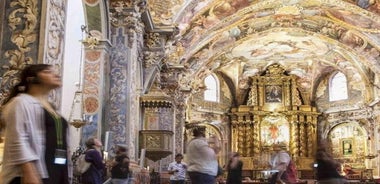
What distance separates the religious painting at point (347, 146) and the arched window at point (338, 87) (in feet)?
8.32

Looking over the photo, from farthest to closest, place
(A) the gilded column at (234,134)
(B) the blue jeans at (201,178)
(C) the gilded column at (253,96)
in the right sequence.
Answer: (C) the gilded column at (253,96) → (A) the gilded column at (234,134) → (B) the blue jeans at (201,178)

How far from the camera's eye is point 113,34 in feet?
35.4

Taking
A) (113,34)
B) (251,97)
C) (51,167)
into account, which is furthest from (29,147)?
(251,97)

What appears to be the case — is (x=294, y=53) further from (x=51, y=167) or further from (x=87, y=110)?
(x=51, y=167)

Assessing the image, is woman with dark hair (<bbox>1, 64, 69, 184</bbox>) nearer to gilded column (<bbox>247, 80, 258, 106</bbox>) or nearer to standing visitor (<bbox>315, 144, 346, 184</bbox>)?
standing visitor (<bbox>315, 144, 346, 184</bbox>)

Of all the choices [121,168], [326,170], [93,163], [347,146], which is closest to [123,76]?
[121,168]

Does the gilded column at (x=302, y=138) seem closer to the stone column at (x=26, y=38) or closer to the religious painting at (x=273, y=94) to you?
the religious painting at (x=273, y=94)

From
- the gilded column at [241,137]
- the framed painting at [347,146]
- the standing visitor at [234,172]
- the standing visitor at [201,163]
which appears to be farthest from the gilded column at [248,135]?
the standing visitor at [201,163]

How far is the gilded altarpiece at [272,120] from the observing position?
30750 mm

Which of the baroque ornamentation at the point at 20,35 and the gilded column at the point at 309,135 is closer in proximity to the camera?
the baroque ornamentation at the point at 20,35

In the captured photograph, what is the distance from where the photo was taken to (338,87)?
31.4m

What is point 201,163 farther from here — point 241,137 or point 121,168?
point 241,137

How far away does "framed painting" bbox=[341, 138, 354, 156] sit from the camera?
98.2ft

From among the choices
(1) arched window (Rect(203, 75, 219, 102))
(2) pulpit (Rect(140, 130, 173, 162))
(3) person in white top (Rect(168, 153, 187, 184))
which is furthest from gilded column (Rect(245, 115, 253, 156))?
(3) person in white top (Rect(168, 153, 187, 184))
